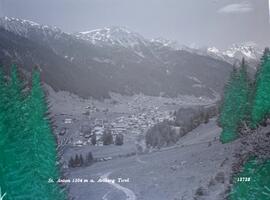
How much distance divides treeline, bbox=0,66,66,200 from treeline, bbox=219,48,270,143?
4938 millimetres

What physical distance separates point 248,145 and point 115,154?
458 centimetres

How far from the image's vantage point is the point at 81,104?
16594mm

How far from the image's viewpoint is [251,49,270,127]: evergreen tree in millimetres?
12430

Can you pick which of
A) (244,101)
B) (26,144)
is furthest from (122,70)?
(26,144)

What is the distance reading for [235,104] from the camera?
13.4 meters

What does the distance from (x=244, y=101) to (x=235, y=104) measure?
0.35 metres

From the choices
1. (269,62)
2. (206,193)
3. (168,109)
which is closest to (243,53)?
(269,62)

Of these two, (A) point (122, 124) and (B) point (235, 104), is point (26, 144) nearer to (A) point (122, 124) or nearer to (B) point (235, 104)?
(A) point (122, 124)

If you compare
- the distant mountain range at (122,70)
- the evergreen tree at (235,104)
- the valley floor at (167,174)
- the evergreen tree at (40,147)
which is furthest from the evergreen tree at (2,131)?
the evergreen tree at (235,104)

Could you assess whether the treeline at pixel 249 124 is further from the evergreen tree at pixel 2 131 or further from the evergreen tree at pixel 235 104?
the evergreen tree at pixel 2 131

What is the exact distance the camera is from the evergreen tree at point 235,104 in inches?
528

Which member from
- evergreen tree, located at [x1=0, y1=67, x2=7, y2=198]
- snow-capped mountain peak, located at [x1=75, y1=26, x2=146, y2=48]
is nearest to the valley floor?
evergreen tree, located at [x1=0, y1=67, x2=7, y2=198]

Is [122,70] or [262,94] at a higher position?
[122,70]

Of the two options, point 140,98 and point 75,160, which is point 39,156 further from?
point 140,98
